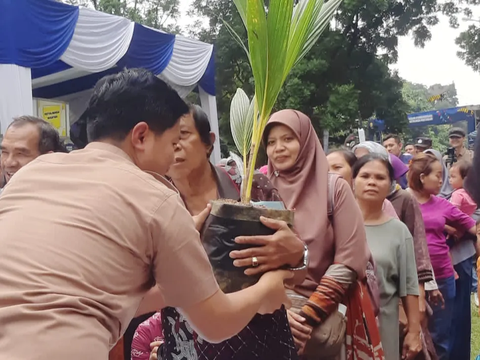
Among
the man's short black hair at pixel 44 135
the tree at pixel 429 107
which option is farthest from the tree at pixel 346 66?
the man's short black hair at pixel 44 135

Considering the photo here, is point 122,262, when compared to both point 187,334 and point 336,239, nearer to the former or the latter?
point 187,334

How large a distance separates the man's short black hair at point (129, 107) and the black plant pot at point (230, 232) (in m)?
0.24

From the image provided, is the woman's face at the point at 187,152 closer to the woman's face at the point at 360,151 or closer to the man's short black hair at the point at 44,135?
the man's short black hair at the point at 44,135

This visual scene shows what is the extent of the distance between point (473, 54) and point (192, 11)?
427 inches

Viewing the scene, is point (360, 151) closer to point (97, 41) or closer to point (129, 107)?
point (129, 107)

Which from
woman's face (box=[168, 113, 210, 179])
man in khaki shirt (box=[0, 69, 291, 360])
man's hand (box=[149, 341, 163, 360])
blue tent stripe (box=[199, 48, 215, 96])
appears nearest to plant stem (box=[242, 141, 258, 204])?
man in khaki shirt (box=[0, 69, 291, 360])

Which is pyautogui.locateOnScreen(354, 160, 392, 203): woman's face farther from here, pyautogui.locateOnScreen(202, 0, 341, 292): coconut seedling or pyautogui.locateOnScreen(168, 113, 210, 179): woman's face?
pyautogui.locateOnScreen(202, 0, 341, 292): coconut seedling

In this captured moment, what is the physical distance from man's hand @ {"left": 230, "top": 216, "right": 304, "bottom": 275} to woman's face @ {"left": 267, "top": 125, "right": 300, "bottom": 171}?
676mm

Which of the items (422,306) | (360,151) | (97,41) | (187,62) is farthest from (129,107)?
(187,62)

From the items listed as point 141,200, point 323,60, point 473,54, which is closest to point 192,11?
point 323,60

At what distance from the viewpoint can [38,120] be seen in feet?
7.47

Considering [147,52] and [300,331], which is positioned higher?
[147,52]

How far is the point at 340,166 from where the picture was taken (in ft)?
10.1

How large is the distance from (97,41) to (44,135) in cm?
610
